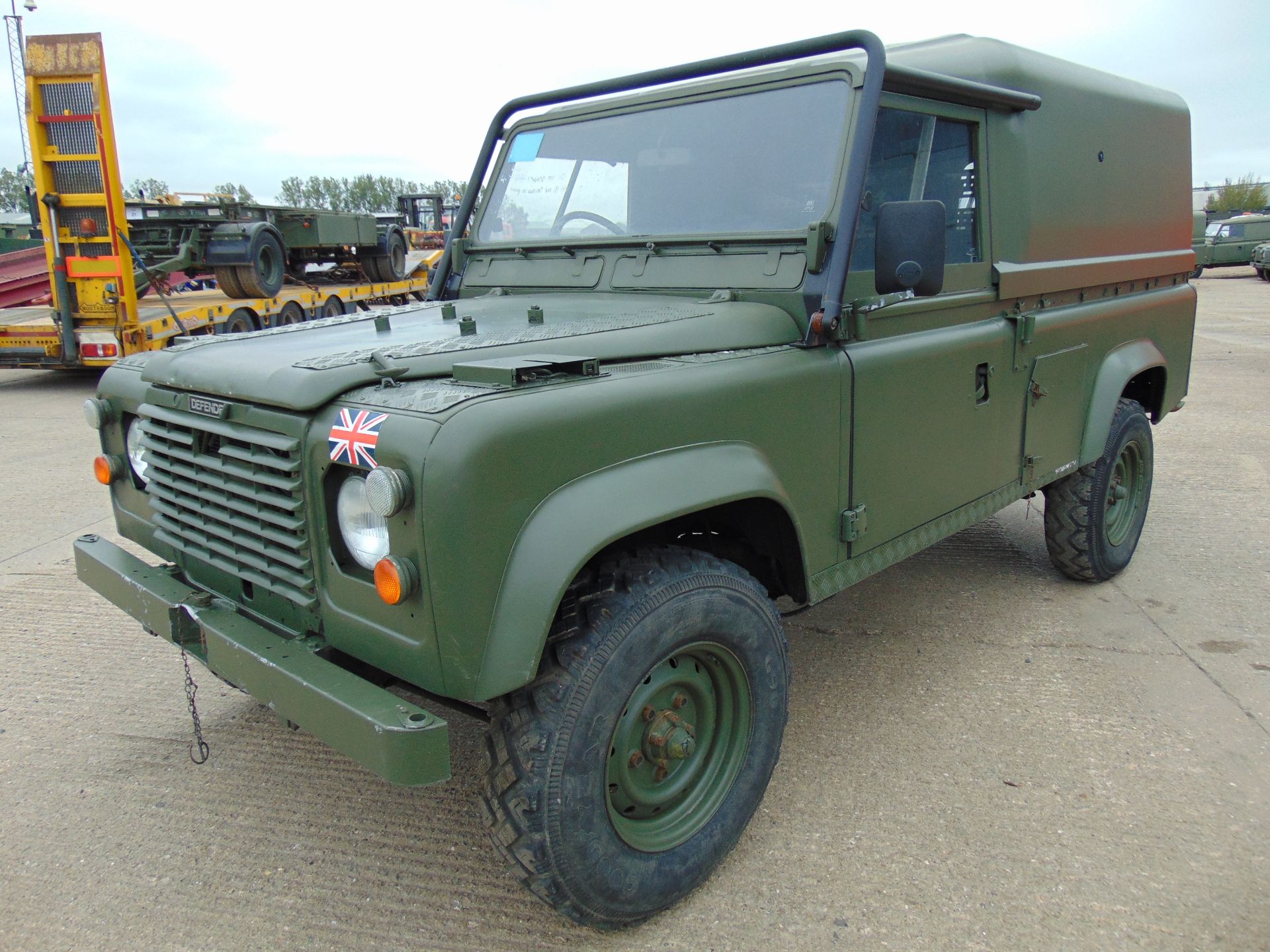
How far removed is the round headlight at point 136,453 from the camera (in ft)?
9.39

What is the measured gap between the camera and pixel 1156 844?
2.66 m

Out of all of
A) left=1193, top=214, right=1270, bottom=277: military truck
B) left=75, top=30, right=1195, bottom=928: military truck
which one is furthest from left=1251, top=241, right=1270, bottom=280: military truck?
left=75, top=30, right=1195, bottom=928: military truck

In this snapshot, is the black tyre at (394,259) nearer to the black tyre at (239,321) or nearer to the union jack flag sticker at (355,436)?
the black tyre at (239,321)

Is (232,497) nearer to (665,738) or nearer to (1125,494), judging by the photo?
(665,738)

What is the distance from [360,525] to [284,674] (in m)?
0.38

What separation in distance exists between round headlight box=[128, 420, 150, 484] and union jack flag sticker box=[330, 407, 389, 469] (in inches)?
44.0

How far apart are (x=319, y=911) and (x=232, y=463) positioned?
121 centimetres

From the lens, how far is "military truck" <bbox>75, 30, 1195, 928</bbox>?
78.3 inches

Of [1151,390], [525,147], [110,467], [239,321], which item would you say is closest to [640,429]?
[110,467]

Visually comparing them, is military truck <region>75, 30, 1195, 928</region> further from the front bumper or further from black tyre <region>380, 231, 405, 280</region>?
black tyre <region>380, 231, 405, 280</region>

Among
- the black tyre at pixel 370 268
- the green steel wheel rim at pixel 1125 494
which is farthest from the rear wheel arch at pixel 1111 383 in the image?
the black tyre at pixel 370 268

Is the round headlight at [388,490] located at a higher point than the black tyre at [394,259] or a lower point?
lower

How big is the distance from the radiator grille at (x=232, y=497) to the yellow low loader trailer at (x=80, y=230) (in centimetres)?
793

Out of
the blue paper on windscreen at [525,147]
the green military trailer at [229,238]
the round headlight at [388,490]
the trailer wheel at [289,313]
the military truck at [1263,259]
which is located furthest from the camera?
the military truck at [1263,259]
